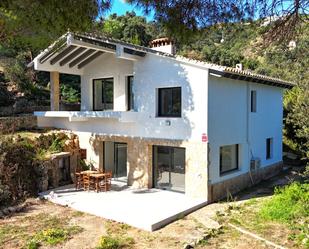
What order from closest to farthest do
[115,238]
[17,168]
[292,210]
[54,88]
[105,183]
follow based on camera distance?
Answer: 1. [115,238]
2. [292,210]
3. [17,168]
4. [105,183]
5. [54,88]

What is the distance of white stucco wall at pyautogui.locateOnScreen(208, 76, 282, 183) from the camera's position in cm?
1779

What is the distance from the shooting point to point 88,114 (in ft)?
67.4

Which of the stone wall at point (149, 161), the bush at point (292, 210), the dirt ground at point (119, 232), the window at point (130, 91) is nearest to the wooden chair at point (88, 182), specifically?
the stone wall at point (149, 161)

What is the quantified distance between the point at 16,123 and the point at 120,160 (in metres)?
7.65

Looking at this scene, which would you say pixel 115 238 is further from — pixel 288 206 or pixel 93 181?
pixel 288 206

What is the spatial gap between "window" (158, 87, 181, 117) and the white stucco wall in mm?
1850

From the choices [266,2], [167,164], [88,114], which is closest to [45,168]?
[88,114]

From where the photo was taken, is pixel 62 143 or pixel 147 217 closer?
pixel 147 217

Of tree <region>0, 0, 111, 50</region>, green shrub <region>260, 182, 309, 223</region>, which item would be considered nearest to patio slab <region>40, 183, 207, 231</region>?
green shrub <region>260, 182, 309, 223</region>

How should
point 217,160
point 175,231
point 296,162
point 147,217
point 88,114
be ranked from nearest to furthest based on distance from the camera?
point 175,231
point 147,217
point 217,160
point 88,114
point 296,162

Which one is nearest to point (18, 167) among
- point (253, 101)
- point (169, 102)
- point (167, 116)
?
point (167, 116)

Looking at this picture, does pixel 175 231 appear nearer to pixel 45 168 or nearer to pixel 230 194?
pixel 230 194

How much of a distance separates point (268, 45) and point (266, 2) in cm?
128

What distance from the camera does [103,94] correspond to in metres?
22.7
